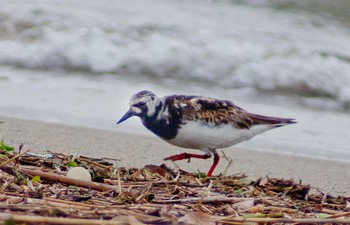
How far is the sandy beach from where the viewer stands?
4.59 meters

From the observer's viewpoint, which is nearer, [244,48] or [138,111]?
[138,111]

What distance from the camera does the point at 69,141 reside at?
4.86m

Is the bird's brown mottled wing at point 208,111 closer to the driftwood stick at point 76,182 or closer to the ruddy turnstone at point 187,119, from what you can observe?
the ruddy turnstone at point 187,119

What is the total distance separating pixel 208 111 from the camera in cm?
404

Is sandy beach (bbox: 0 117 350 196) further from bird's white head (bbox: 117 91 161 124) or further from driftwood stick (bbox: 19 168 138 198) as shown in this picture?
driftwood stick (bbox: 19 168 138 198)

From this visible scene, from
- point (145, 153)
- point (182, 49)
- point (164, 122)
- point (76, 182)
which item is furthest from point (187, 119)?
point (182, 49)

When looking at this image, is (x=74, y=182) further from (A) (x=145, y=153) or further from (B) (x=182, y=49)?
(B) (x=182, y=49)

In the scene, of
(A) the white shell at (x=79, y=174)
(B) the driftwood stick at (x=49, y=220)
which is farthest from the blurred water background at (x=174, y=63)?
(B) the driftwood stick at (x=49, y=220)

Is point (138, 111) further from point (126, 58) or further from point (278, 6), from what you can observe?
point (278, 6)

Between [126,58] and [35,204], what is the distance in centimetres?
554

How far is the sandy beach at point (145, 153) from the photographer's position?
15.1ft

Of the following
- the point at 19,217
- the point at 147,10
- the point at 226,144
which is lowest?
the point at 19,217

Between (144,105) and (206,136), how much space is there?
A: 39cm

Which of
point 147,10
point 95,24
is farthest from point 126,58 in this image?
point 147,10
